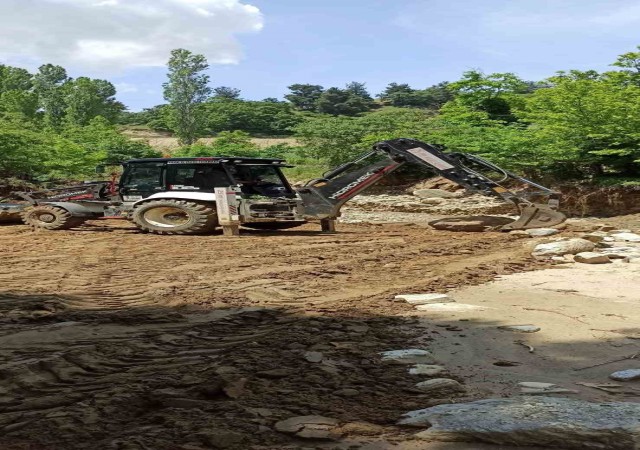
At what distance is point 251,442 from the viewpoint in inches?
132

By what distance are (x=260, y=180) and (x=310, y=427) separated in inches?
426

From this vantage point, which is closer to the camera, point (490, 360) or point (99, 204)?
point (490, 360)

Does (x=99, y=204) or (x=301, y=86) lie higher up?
(x=301, y=86)

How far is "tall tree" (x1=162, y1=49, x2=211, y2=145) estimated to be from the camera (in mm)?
47594

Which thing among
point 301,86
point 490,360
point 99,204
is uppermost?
point 301,86

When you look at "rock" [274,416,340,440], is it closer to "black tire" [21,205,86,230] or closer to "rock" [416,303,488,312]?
"rock" [416,303,488,312]

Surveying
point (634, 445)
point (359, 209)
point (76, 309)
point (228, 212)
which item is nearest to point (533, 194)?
point (228, 212)

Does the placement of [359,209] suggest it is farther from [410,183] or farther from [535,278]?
[535,278]

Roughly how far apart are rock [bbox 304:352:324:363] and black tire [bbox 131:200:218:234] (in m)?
8.81

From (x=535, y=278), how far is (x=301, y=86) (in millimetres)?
77558

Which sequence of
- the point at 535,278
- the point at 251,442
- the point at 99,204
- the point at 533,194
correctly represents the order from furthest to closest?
the point at 99,204 < the point at 533,194 < the point at 535,278 < the point at 251,442

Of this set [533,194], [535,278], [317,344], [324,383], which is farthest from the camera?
[533,194]

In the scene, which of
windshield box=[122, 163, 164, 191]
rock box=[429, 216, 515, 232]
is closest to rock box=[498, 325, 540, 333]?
rock box=[429, 216, 515, 232]

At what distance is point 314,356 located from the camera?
5078mm
